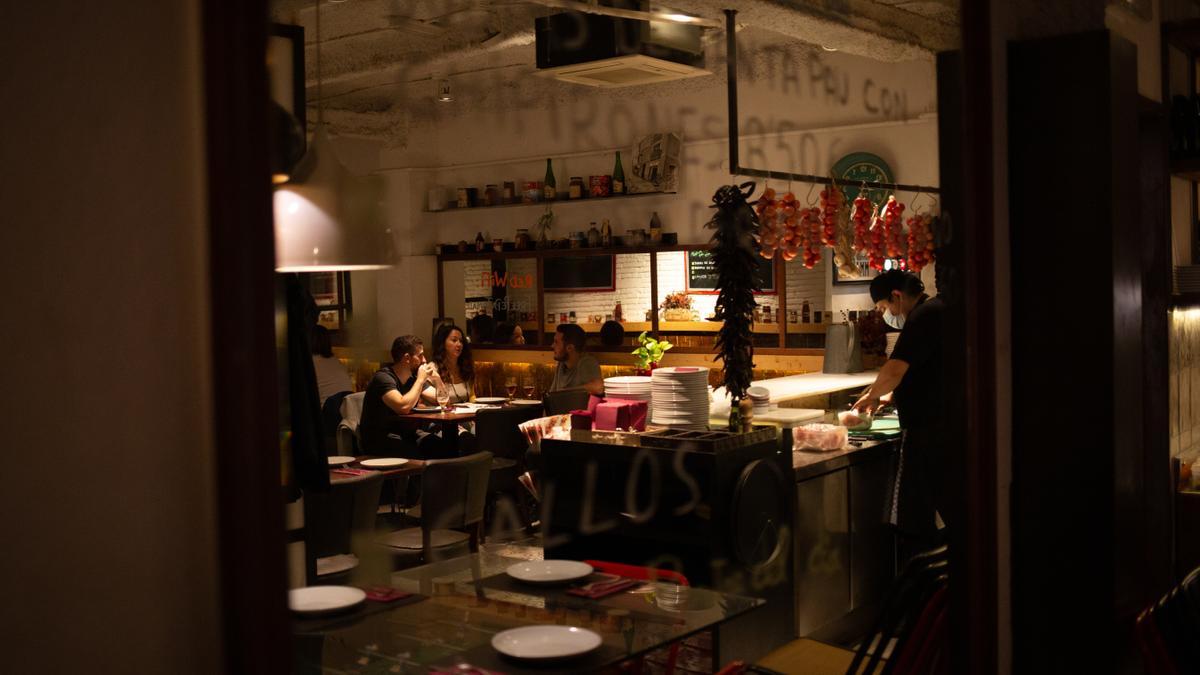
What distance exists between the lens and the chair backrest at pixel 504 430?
2.80m

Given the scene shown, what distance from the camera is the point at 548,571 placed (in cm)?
258

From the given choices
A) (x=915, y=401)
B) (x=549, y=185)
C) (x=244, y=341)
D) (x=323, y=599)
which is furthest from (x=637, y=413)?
(x=244, y=341)

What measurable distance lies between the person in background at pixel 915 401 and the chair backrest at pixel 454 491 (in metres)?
1.96

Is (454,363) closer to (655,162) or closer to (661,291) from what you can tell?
(655,162)

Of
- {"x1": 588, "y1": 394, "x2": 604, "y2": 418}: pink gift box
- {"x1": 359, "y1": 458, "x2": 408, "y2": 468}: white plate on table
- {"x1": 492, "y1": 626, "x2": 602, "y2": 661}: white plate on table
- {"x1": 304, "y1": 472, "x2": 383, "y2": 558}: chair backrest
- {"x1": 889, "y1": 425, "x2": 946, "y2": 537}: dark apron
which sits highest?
{"x1": 359, "y1": 458, "x2": 408, "y2": 468}: white plate on table

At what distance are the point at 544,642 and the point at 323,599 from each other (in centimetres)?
67

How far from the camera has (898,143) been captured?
6.92 metres

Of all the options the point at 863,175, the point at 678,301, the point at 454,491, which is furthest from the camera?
the point at 678,301

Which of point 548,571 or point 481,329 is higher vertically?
point 481,329

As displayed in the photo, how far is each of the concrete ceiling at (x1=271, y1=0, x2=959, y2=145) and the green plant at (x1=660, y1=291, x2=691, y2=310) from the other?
286 centimetres

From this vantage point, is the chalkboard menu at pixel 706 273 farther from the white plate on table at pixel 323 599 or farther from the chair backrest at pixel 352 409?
the white plate on table at pixel 323 599

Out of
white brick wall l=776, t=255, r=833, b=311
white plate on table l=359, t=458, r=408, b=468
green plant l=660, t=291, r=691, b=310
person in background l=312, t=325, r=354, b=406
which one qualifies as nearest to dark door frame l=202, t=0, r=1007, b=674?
person in background l=312, t=325, r=354, b=406

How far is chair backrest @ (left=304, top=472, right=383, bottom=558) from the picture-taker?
4.99 ft

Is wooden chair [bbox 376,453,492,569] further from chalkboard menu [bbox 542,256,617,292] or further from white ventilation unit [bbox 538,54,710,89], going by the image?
chalkboard menu [bbox 542,256,617,292]
